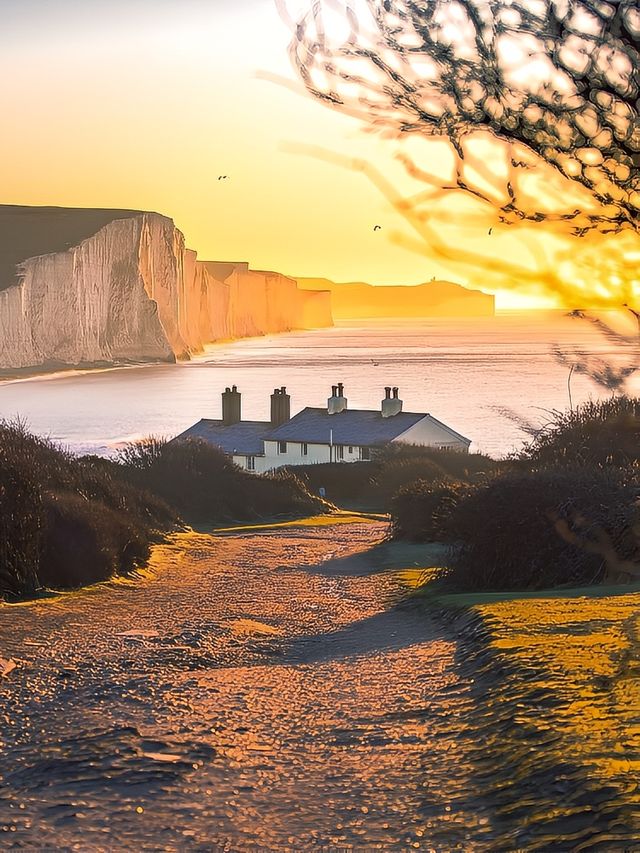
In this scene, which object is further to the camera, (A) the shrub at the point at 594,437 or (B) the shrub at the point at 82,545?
(A) the shrub at the point at 594,437

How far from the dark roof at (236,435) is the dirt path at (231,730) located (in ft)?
173

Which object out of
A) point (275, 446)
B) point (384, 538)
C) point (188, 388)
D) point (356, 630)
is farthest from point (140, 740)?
point (188, 388)

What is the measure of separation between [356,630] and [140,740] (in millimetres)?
5933

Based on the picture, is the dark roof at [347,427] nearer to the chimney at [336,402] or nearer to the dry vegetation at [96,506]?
the chimney at [336,402]

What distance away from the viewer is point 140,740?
8.52 m

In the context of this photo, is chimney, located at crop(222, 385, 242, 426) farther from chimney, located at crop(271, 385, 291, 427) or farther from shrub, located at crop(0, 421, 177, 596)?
shrub, located at crop(0, 421, 177, 596)

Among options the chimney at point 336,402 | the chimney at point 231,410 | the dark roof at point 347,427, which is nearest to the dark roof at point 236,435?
the chimney at point 231,410

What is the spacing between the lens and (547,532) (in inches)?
705

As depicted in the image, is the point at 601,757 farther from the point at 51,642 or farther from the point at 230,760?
the point at 51,642

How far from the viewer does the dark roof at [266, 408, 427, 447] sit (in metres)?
64.6

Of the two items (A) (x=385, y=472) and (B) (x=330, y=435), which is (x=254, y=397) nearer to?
(B) (x=330, y=435)

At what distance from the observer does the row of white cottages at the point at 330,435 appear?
64.6m

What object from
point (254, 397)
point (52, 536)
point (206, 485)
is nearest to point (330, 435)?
point (206, 485)

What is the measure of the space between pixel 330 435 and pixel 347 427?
1405 mm
